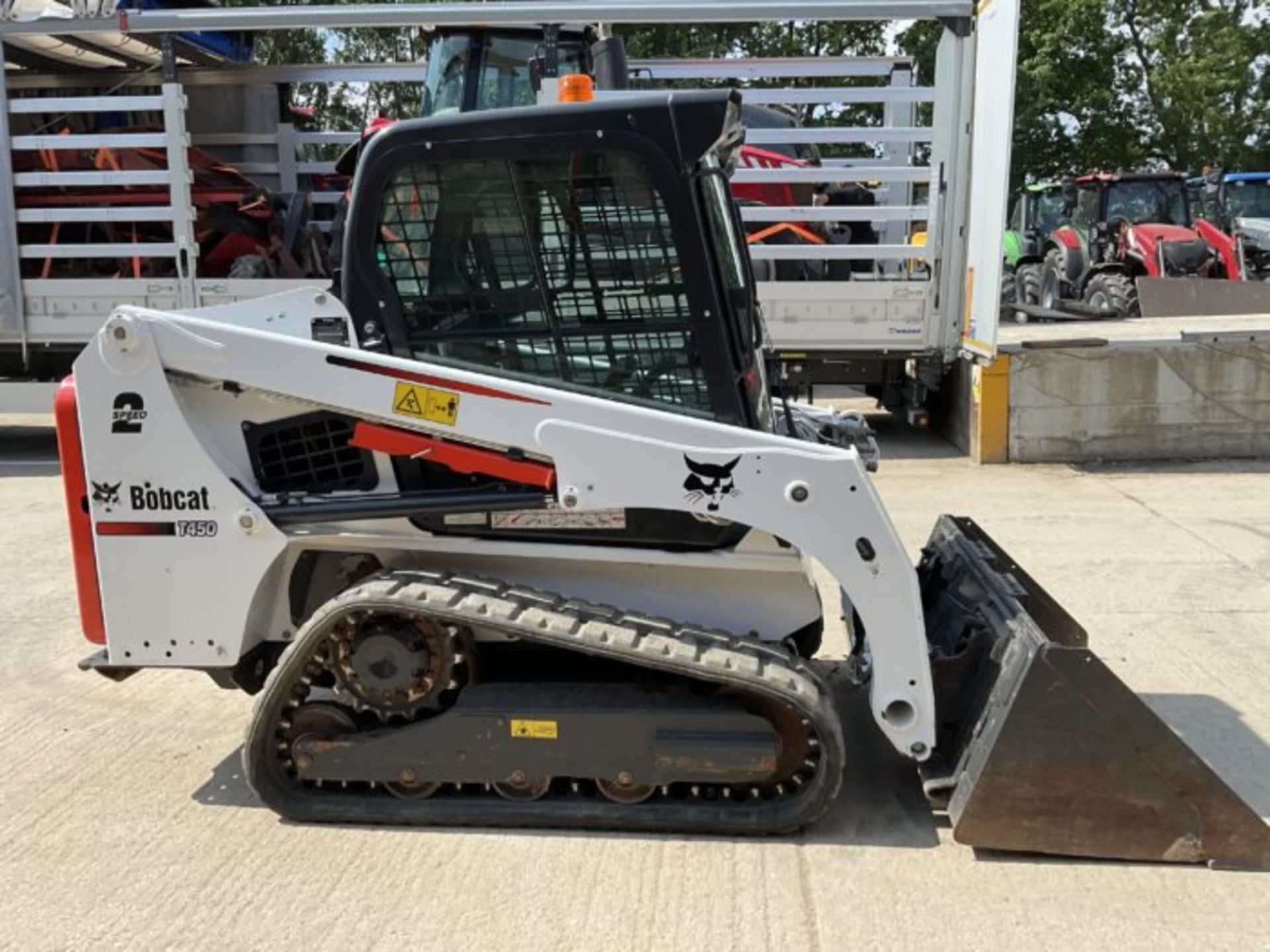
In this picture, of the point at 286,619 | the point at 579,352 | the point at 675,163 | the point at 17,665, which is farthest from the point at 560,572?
the point at 17,665

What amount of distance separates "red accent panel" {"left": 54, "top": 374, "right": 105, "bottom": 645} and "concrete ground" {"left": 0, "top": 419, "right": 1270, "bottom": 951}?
1.47 ft

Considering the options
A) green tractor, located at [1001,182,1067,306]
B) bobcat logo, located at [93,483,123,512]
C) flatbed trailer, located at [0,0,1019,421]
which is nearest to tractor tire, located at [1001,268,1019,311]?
green tractor, located at [1001,182,1067,306]

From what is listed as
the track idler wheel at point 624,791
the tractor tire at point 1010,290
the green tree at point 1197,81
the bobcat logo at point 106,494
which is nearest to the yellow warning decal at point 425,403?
the bobcat logo at point 106,494

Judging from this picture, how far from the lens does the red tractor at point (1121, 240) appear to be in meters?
15.6

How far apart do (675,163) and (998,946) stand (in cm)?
220

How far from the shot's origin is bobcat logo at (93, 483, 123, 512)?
330 cm

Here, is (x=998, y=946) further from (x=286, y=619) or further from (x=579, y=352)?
(x=286, y=619)

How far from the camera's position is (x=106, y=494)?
331cm

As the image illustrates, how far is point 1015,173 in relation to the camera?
1089 inches

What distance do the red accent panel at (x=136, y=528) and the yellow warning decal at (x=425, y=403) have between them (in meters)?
0.79

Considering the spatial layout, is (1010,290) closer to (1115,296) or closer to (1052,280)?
(1052,280)

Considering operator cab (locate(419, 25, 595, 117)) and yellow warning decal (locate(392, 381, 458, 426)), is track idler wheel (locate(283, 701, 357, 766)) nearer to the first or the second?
yellow warning decal (locate(392, 381, 458, 426))

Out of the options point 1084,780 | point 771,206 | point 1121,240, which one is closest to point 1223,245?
point 1121,240

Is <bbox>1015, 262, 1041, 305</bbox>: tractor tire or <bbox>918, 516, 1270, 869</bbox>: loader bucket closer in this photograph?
<bbox>918, 516, 1270, 869</bbox>: loader bucket
